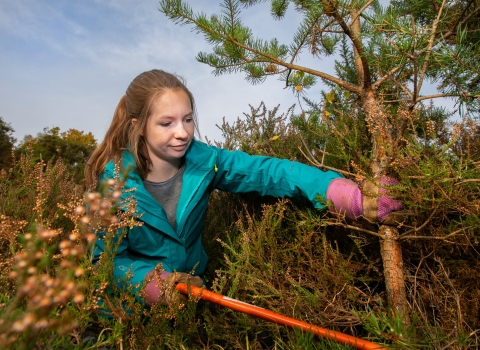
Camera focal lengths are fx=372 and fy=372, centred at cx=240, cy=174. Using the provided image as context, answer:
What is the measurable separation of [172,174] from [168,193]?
138mm

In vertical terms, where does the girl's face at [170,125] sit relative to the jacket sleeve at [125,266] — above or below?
above

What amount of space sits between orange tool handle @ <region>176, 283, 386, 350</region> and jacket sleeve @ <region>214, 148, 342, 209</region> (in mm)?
662

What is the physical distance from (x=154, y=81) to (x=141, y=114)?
0.24m

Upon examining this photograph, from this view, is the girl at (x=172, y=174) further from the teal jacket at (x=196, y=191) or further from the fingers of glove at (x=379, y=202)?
the fingers of glove at (x=379, y=202)

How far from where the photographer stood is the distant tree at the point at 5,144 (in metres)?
7.56

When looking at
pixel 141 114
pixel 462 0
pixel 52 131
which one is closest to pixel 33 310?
pixel 141 114

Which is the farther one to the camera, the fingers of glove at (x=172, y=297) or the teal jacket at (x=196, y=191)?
the teal jacket at (x=196, y=191)

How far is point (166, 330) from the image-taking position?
163cm

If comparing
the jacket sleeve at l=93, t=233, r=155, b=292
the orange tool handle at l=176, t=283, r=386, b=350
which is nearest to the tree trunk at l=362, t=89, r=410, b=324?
the orange tool handle at l=176, t=283, r=386, b=350

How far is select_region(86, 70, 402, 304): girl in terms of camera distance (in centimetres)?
216

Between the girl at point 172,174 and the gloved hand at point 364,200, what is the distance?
0.07ft

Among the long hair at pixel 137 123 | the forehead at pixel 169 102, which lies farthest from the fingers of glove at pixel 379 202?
the long hair at pixel 137 123

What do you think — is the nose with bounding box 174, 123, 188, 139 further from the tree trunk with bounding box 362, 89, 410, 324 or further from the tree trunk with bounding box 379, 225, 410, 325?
the tree trunk with bounding box 379, 225, 410, 325

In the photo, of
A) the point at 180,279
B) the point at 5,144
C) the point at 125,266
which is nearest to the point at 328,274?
the point at 180,279
